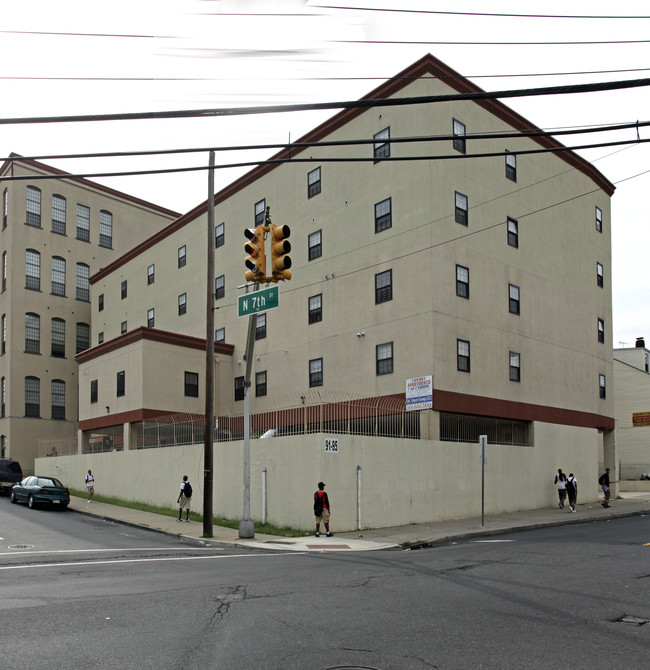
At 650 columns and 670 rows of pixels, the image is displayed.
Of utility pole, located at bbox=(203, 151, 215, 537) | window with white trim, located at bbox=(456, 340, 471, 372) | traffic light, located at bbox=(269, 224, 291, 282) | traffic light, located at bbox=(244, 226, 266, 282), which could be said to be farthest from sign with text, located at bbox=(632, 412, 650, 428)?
traffic light, located at bbox=(269, 224, 291, 282)

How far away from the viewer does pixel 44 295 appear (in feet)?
176

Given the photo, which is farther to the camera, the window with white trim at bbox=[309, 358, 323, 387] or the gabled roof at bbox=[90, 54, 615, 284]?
the window with white trim at bbox=[309, 358, 323, 387]

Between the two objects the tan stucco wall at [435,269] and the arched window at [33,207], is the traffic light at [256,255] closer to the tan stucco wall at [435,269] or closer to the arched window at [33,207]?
the tan stucco wall at [435,269]

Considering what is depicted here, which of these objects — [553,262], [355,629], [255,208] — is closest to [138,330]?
[255,208]

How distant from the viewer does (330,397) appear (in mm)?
30688

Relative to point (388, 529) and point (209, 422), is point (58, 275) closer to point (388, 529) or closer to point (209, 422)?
point (209, 422)

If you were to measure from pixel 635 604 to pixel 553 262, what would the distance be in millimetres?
26362

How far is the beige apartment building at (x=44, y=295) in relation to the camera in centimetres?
5131

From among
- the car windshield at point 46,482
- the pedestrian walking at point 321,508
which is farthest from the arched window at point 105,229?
the pedestrian walking at point 321,508

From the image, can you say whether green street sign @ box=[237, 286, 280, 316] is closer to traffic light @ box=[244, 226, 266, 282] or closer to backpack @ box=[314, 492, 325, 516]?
traffic light @ box=[244, 226, 266, 282]

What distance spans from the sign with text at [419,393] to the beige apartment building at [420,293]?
2.08 feet

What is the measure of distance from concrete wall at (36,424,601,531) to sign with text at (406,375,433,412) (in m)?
1.38

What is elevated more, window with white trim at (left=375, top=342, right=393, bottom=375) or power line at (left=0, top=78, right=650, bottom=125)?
power line at (left=0, top=78, right=650, bottom=125)

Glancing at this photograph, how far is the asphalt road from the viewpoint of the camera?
7242 millimetres
